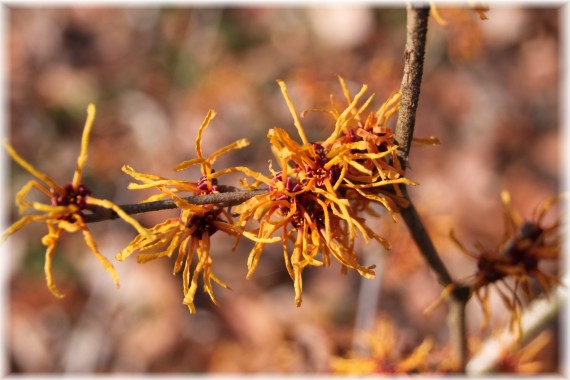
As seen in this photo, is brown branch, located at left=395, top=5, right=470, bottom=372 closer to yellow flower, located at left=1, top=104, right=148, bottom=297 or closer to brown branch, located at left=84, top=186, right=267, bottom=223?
brown branch, located at left=84, top=186, right=267, bottom=223

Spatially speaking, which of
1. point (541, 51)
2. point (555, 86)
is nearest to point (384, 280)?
point (555, 86)

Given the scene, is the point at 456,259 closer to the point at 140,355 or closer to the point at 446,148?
the point at 446,148

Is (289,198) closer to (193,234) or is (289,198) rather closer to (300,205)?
(300,205)

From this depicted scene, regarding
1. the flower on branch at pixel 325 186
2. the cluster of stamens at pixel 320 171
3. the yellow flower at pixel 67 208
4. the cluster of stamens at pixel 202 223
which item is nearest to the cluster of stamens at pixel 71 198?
the yellow flower at pixel 67 208

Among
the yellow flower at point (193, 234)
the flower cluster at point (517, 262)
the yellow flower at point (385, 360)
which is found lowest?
the yellow flower at point (385, 360)

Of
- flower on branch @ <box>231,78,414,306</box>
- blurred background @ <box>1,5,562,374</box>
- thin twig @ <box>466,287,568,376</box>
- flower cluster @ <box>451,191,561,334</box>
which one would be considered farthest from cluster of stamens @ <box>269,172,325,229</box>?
blurred background @ <box>1,5,562,374</box>

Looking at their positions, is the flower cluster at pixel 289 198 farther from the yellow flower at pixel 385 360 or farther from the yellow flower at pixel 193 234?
the yellow flower at pixel 385 360

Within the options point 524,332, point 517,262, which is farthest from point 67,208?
point 524,332
